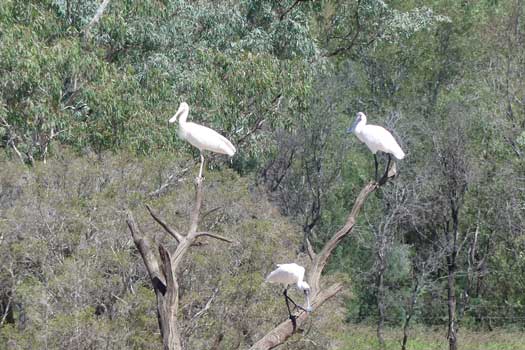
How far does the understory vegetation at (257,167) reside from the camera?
43.7ft

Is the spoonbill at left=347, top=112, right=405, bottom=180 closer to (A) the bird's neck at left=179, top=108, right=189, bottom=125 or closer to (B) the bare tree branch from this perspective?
(B) the bare tree branch

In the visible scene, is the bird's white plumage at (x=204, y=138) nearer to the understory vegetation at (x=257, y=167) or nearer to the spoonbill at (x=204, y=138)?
the spoonbill at (x=204, y=138)

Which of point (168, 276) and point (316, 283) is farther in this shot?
point (316, 283)

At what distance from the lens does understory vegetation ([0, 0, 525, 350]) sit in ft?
43.7

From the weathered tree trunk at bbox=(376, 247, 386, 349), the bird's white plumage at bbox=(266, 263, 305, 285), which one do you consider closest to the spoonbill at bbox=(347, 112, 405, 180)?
the bird's white plumage at bbox=(266, 263, 305, 285)

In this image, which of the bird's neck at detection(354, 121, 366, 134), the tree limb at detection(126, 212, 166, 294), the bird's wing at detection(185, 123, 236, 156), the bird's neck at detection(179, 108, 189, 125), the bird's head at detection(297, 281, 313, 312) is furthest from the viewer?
the bird's neck at detection(354, 121, 366, 134)

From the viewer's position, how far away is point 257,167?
2134 cm

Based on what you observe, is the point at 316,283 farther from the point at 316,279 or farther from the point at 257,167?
the point at 257,167

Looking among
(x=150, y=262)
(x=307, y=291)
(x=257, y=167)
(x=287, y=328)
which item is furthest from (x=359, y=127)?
(x=257, y=167)

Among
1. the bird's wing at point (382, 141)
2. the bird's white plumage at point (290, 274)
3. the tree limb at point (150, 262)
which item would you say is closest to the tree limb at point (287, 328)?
the bird's white plumage at point (290, 274)

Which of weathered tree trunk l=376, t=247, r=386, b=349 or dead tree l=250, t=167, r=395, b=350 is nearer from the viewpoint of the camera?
dead tree l=250, t=167, r=395, b=350

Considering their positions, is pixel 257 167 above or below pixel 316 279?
above

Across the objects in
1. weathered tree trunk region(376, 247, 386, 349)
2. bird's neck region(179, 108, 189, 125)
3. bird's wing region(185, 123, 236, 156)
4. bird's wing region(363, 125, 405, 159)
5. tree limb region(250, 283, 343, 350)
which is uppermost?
bird's neck region(179, 108, 189, 125)

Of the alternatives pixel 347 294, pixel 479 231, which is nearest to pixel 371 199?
pixel 479 231
